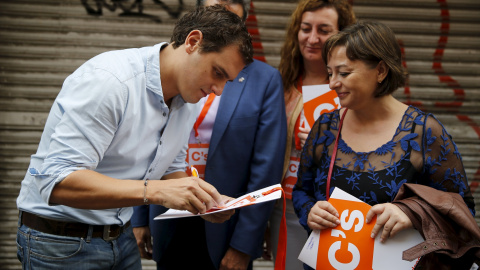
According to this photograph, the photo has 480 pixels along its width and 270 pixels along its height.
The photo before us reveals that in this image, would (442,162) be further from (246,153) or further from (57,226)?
(57,226)

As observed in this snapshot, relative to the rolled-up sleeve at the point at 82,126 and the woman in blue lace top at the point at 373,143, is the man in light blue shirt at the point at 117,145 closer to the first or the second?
the rolled-up sleeve at the point at 82,126

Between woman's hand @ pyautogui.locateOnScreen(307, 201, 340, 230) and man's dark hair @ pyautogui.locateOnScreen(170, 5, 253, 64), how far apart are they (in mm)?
734

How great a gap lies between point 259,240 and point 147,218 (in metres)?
0.75

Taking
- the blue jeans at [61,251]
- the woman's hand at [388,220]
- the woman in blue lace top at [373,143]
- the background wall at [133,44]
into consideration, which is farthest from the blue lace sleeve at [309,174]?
the background wall at [133,44]

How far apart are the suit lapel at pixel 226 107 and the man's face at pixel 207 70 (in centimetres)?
66

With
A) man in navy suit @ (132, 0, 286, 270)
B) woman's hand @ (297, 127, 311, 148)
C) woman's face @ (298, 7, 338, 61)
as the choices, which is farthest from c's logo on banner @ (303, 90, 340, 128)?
woman's face @ (298, 7, 338, 61)

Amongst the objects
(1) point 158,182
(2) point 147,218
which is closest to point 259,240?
(2) point 147,218

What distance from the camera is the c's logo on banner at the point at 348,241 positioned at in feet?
6.94

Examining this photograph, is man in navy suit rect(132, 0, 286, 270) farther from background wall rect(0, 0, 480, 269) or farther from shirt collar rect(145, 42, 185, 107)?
background wall rect(0, 0, 480, 269)

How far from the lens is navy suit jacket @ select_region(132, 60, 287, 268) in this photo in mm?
2754

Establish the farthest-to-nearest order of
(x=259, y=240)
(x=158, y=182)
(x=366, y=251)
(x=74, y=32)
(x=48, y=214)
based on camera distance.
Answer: (x=74, y=32)
(x=259, y=240)
(x=366, y=251)
(x=48, y=214)
(x=158, y=182)

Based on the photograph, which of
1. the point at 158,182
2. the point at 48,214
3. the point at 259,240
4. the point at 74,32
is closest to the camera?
the point at 158,182

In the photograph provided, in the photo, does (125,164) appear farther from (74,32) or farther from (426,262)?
(74,32)

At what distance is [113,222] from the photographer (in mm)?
2090
